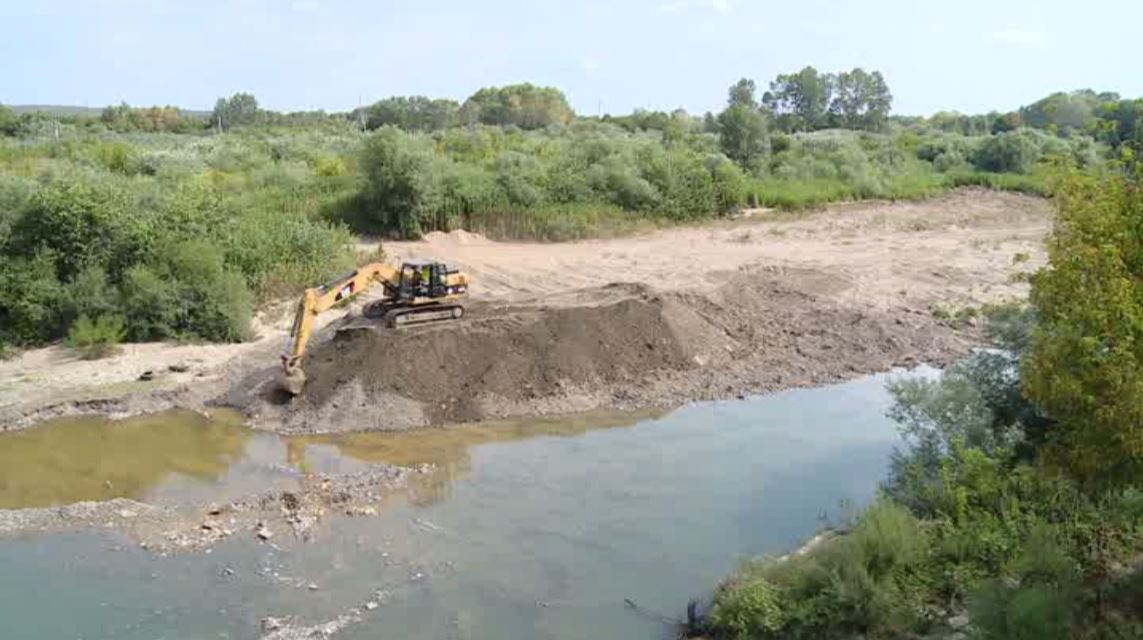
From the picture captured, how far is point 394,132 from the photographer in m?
25.9

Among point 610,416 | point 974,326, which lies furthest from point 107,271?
point 974,326

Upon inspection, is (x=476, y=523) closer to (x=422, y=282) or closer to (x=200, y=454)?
(x=200, y=454)

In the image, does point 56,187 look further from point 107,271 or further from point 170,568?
point 170,568

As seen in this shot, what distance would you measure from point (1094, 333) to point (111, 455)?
454 inches

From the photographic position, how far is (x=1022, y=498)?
8773 mm

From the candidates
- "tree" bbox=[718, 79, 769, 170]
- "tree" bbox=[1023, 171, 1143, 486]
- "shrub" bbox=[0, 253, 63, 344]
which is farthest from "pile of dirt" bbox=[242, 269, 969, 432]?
"tree" bbox=[718, 79, 769, 170]

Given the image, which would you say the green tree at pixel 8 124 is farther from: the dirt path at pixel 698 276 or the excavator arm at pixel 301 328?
the excavator arm at pixel 301 328

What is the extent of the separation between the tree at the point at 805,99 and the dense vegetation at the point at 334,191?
8.80m

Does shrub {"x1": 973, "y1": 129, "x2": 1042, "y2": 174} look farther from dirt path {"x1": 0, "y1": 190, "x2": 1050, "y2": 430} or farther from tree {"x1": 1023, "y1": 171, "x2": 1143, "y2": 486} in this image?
tree {"x1": 1023, "y1": 171, "x2": 1143, "y2": 486}

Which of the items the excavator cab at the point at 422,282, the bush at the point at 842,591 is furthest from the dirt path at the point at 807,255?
the bush at the point at 842,591

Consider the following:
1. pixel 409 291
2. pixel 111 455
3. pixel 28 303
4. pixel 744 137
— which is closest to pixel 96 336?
pixel 28 303

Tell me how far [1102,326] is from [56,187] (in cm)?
1780

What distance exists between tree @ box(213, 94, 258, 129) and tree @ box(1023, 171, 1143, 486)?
6981 centimetres

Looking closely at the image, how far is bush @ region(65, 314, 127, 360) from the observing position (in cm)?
1609
